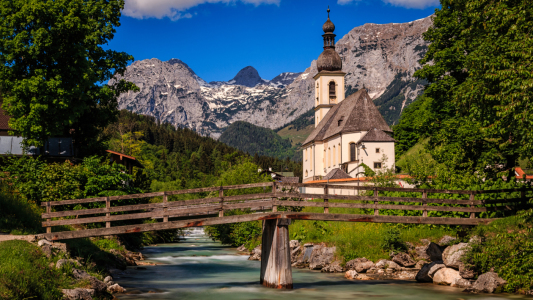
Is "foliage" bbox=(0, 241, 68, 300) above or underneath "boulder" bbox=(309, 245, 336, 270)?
above

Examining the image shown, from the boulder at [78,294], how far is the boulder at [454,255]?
15719 mm

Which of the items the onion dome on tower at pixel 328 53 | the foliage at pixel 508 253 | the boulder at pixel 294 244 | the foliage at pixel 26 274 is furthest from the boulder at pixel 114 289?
the onion dome on tower at pixel 328 53

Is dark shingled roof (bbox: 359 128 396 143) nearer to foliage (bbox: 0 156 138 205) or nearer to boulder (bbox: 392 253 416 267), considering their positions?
boulder (bbox: 392 253 416 267)

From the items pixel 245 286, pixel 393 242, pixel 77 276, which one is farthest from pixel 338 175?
pixel 77 276

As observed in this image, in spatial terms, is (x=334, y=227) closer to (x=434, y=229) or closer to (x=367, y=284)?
(x=434, y=229)

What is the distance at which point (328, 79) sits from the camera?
301 feet

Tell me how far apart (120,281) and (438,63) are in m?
25.2

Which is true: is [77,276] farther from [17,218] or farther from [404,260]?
[404,260]

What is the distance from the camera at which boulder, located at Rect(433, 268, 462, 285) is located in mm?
22359

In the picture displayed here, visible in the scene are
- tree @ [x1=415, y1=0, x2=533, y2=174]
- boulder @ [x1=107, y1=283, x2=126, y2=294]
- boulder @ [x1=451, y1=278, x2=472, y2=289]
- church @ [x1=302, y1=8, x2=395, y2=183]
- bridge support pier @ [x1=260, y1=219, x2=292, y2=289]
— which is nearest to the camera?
tree @ [x1=415, y1=0, x2=533, y2=174]

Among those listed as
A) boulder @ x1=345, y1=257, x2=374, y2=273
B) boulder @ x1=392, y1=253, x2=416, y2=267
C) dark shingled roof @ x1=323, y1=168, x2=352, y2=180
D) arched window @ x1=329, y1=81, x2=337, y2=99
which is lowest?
boulder @ x1=345, y1=257, x2=374, y2=273

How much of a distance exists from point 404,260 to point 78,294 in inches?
725

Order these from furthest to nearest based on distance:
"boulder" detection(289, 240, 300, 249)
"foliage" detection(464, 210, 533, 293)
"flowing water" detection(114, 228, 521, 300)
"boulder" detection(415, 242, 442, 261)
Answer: "boulder" detection(289, 240, 300, 249) → "boulder" detection(415, 242, 442, 261) → "flowing water" detection(114, 228, 521, 300) → "foliage" detection(464, 210, 533, 293)

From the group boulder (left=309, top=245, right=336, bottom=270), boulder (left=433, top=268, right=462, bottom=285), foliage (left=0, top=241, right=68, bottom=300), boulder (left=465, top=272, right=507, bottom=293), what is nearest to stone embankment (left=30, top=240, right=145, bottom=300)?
foliage (left=0, top=241, right=68, bottom=300)
